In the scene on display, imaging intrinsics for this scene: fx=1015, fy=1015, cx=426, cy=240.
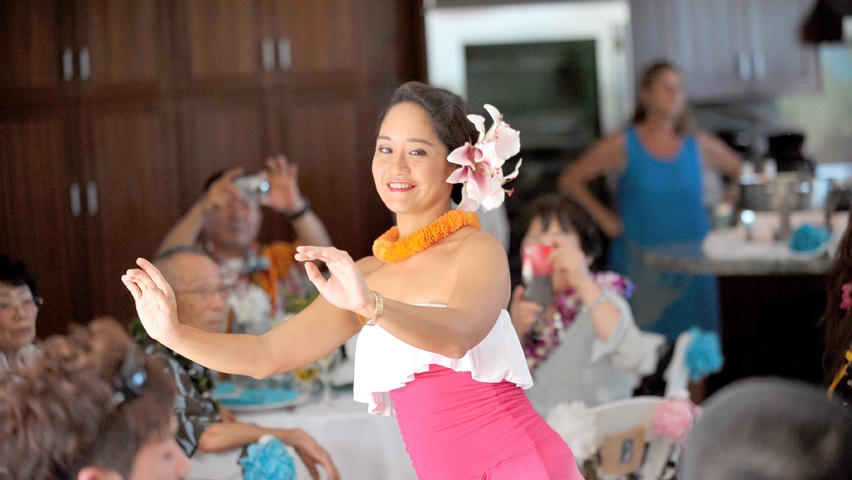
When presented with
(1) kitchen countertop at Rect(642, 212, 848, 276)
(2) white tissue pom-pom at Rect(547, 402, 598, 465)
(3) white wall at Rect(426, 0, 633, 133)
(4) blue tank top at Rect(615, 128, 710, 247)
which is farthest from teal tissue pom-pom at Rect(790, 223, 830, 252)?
(3) white wall at Rect(426, 0, 633, 133)

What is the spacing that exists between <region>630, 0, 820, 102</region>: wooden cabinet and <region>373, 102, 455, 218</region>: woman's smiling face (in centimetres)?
427

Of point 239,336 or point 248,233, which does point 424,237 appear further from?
point 248,233

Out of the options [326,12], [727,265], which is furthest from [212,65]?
[727,265]

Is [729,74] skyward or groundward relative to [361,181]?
skyward

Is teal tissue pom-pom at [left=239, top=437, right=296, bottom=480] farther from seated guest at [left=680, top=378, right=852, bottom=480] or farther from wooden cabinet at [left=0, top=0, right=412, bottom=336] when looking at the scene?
wooden cabinet at [left=0, top=0, right=412, bottom=336]

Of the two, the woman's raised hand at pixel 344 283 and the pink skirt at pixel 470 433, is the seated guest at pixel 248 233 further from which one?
the woman's raised hand at pixel 344 283

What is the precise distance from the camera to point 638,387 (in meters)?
2.82

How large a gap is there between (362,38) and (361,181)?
2.32 feet

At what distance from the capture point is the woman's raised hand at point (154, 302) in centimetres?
146

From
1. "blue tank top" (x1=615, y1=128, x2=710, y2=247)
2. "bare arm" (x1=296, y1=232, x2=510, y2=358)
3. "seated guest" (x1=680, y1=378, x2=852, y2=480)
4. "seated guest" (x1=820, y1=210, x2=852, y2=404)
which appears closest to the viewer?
"seated guest" (x1=680, y1=378, x2=852, y2=480)

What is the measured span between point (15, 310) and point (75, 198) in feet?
9.61

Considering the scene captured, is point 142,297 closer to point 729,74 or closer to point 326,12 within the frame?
point 326,12

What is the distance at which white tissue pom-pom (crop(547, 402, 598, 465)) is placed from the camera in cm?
219

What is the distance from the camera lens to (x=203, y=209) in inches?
142
